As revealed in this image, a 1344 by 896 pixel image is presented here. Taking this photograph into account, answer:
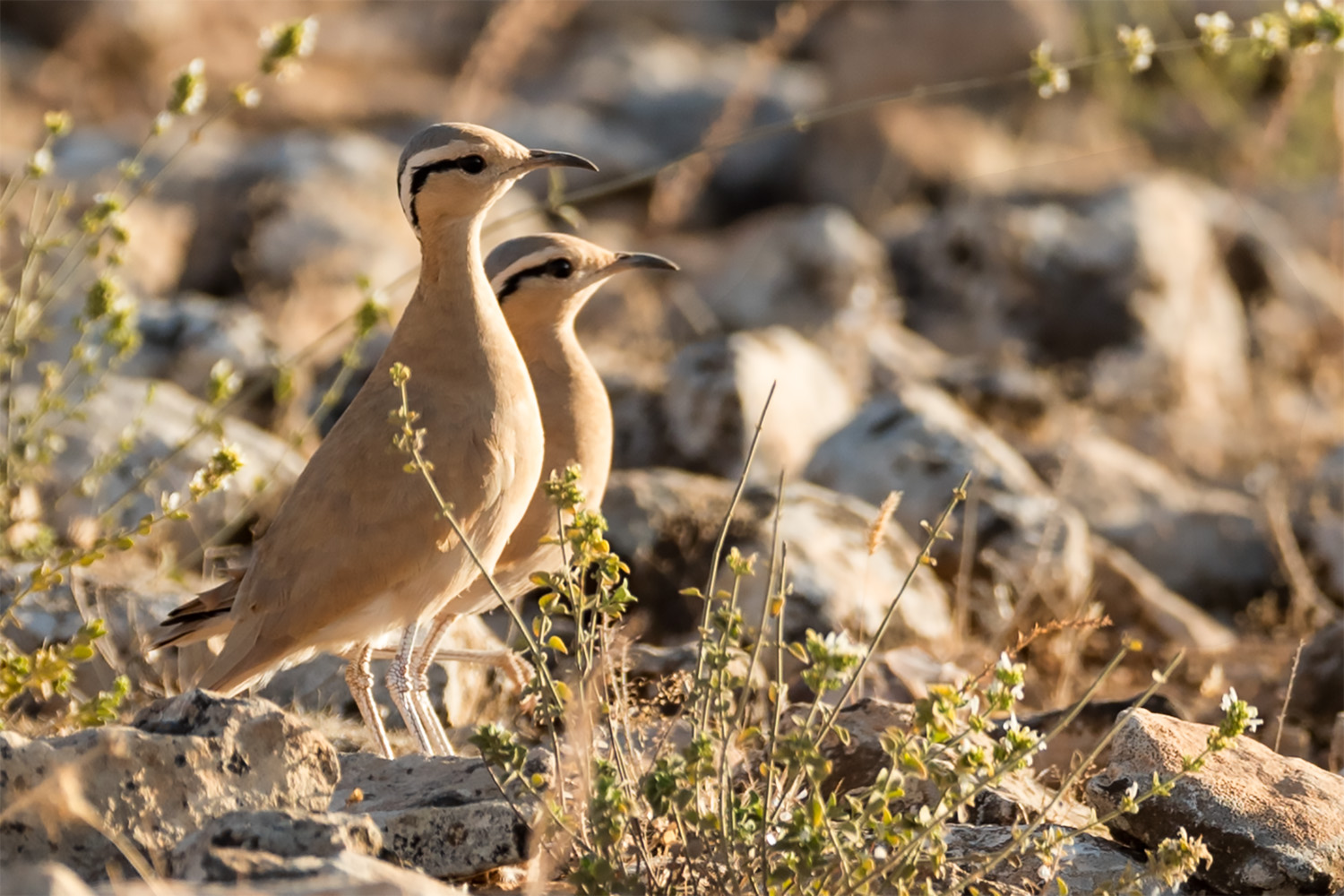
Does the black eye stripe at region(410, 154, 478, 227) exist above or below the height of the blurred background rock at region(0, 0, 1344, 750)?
above

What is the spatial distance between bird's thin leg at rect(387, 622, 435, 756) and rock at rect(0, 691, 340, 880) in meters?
1.25

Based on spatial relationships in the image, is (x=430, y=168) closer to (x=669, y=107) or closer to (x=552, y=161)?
(x=552, y=161)

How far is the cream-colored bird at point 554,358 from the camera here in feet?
16.6

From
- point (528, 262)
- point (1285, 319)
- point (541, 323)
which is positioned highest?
point (528, 262)

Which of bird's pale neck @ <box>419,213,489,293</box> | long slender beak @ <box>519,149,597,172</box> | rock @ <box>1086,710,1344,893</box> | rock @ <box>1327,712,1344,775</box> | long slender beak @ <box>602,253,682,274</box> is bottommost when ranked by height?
rock @ <box>1327,712,1344,775</box>

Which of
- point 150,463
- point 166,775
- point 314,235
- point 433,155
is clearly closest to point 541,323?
point 433,155

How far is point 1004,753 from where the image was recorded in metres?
3.11

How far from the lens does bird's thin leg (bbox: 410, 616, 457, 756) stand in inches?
185

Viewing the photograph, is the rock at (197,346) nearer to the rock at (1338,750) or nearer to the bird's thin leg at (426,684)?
the bird's thin leg at (426,684)

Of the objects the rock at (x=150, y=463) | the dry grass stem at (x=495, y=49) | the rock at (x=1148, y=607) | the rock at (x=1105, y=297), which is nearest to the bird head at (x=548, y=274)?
the rock at (x=150, y=463)

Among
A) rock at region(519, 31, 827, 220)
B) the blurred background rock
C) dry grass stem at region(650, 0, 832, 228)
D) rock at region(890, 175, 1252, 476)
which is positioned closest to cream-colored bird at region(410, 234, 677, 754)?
the blurred background rock

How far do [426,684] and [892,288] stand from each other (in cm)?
797

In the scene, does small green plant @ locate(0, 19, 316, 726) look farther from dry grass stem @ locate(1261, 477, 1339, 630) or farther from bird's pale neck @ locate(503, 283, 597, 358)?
dry grass stem @ locate(1261, 477, 1339, 630)

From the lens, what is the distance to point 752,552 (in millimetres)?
6234
